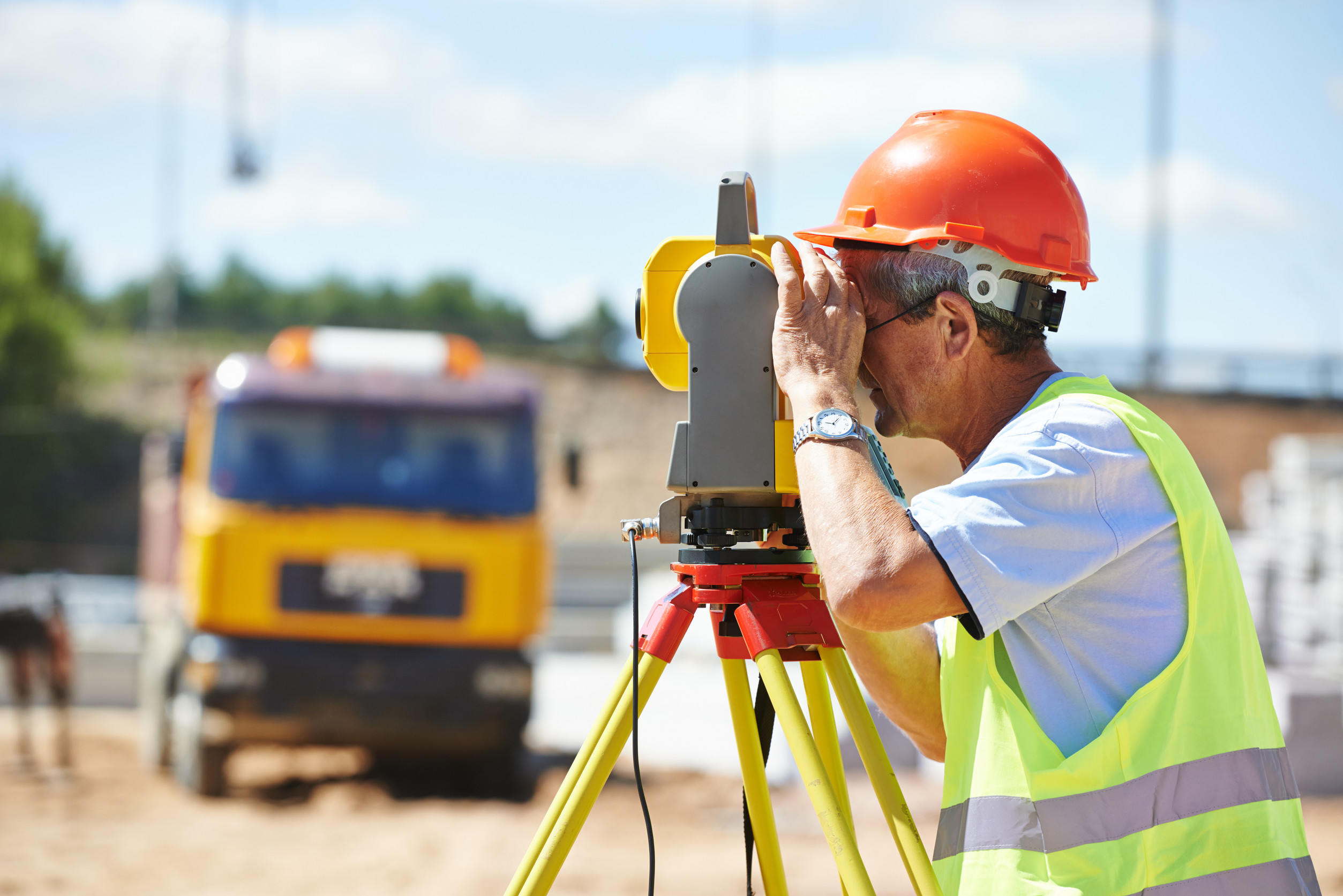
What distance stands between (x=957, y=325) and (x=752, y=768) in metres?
0.74

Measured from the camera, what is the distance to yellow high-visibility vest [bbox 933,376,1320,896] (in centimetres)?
154

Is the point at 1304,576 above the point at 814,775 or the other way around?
the other way around

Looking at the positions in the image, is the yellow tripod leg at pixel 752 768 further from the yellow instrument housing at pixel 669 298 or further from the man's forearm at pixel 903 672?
the yellow instrument housing at pixel 669 298

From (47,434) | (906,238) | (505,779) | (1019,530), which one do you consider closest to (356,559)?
(505,779)

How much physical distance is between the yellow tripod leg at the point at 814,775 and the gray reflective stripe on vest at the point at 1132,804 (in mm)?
192

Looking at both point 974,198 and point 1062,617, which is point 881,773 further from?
point 974,198

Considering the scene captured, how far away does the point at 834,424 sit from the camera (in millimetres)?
1654

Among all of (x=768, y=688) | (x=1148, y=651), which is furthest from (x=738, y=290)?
(x=1148, y=651)

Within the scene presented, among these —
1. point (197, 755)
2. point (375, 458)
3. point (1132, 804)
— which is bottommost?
point (197, 755)

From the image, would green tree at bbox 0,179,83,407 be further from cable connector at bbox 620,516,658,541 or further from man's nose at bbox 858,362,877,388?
man's nose at bbox 858,362,877,388

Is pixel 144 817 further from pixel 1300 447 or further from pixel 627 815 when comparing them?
pixel 1300 447

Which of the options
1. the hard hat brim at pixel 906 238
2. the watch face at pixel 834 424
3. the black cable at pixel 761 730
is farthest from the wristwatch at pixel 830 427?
the black cable at pixel 761 730

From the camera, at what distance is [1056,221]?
5.99ft

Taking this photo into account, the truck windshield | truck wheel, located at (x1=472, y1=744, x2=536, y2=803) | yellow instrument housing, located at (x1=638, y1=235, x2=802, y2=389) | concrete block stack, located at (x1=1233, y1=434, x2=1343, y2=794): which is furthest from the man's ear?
truck wheel, located at (x1=472, y1=744, x2=536, y2=803)
